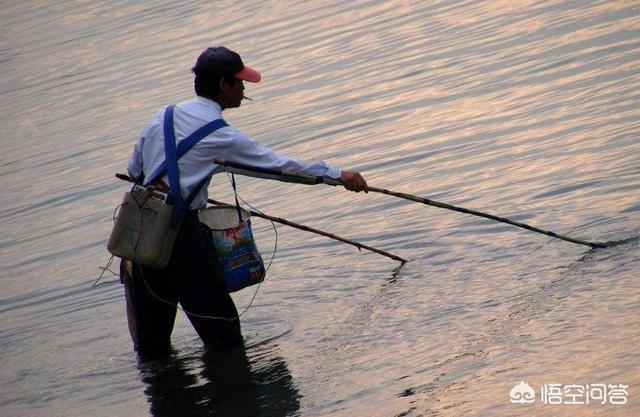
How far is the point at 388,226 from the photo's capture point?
989cm

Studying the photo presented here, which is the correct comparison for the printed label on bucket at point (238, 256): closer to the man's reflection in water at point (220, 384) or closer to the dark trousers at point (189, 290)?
the dark trousers at point (189, 290)

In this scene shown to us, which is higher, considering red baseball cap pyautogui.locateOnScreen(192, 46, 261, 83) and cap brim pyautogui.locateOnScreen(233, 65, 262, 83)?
red baseball cap pyautogui.locateOnScreen(192, 46, 261, 83)

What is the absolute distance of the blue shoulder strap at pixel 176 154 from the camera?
22.7 ft

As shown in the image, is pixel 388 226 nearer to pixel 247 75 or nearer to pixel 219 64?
pixel 247 75

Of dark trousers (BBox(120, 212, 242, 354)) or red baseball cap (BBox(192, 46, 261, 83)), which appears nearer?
red baseball cap (BBox(192, 46, 261, 83))

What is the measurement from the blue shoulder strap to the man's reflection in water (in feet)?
3.26

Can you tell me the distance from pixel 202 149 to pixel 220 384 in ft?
4.47

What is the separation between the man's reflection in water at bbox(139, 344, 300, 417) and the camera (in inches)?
269

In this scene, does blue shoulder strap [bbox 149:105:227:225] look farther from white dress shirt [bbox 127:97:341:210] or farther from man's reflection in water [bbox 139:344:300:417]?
man's reflection in water [bbox 139:344:300:417]

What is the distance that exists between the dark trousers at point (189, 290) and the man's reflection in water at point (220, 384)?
0.17 meters

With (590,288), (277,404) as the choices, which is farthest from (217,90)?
(590,288)

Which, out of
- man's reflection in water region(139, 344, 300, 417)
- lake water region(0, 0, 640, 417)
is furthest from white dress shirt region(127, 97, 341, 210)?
lake water region(0, 0, 640, 417)

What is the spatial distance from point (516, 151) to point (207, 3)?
1520 cm

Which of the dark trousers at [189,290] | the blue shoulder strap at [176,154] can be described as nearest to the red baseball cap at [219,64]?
the blue shoulder strap at [176,154]
